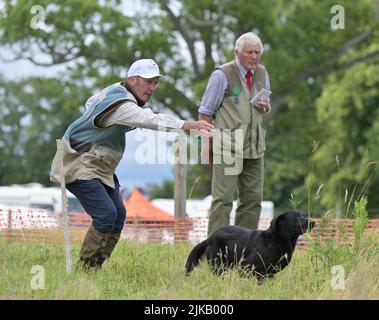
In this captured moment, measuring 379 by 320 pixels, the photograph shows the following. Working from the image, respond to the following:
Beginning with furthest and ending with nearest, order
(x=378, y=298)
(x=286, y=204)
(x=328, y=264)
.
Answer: (x=286, y=204)
(x=328, y=264)
(x=378, y=298)

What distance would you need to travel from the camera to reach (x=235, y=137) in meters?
7.70

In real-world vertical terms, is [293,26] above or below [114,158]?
above

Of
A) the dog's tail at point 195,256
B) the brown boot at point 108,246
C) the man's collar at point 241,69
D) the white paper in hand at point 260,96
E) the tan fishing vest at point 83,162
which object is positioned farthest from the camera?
the man's collar at point 241,69

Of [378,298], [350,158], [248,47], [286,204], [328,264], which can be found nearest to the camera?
[378,298]

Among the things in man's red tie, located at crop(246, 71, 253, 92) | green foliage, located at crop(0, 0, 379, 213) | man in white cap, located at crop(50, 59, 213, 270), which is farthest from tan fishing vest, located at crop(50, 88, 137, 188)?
green foliage, located at crop(0, 0, 379, 213)

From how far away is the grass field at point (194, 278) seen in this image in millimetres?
5348

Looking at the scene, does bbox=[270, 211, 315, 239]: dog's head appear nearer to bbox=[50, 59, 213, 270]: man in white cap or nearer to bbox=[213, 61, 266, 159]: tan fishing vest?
bbox=[50, 59, 213, 270]: man in white cap

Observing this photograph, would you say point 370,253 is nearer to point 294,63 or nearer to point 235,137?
point 235,137

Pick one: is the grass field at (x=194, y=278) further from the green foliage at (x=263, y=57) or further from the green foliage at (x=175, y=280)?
the green foliage at (x=263, y=57)

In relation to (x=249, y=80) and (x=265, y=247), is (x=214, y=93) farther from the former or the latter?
(x=265, y=247)

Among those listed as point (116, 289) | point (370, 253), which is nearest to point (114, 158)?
point (116, 289)

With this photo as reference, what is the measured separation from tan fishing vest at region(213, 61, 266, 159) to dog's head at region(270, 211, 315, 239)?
1488 mm

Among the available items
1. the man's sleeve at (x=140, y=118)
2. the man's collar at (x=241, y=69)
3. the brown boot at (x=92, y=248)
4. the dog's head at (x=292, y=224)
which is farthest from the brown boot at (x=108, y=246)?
the man's collar at (x=241, y=69)

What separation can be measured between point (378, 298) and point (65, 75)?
28762 mm
